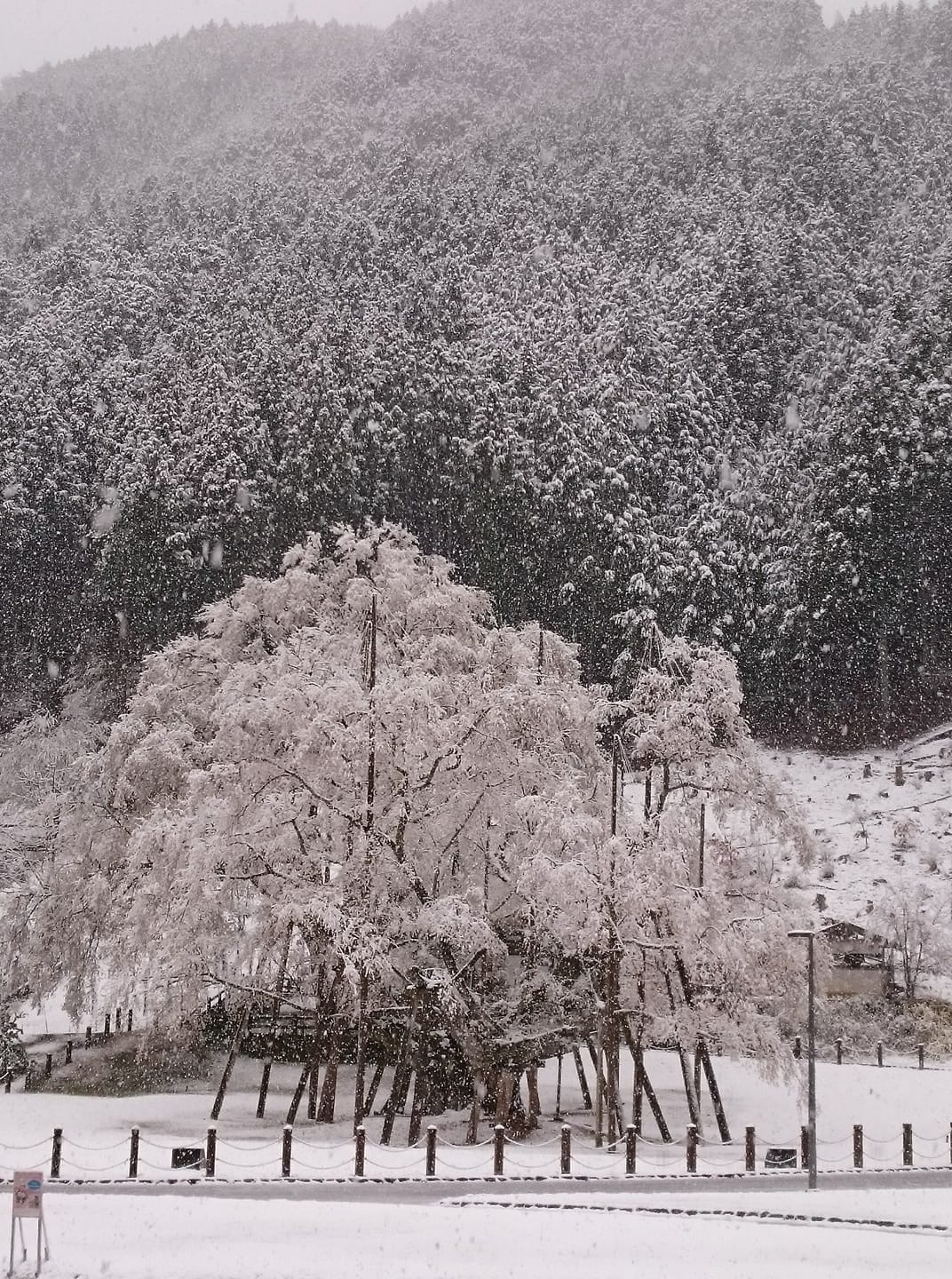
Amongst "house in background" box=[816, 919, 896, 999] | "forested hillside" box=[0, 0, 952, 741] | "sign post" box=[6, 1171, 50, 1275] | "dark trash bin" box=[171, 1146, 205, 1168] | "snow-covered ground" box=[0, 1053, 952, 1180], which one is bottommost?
"snow-covered ground" box=[0, 1053, 952, 1180]

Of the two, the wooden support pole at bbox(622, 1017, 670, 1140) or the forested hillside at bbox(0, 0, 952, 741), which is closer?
the wooden support pole at bbox(622, 1017, 670, 1140)

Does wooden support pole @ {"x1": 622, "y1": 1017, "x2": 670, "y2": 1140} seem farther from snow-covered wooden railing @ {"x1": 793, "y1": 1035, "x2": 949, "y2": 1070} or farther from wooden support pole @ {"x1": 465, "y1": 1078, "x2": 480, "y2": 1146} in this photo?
snow-covered wooden railing @ {"x1": 793, "y1": 1035, "x2": 949, "y2": 1070}

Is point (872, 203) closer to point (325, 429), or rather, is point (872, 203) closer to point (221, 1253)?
point (325, 429)

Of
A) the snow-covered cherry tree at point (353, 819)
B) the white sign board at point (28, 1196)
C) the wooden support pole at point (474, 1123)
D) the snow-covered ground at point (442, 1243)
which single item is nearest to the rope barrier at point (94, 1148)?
the snow-covered cherry tree at point (353, 819)

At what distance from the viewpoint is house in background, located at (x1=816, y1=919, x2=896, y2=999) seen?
3941cm

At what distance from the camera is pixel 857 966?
39.9m

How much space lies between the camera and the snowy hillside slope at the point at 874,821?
4625cm

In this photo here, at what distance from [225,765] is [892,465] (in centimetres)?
4175

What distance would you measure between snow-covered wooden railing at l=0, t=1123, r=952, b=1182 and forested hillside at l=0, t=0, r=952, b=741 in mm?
30188

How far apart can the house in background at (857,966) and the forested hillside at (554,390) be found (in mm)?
14881

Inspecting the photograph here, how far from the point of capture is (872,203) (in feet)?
256

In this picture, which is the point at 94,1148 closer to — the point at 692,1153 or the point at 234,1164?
the point at 234,1164

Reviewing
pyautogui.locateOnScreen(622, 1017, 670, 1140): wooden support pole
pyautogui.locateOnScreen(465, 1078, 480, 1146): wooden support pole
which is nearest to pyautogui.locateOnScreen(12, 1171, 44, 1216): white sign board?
pyautogui.locateOnScreen(465, 1078, 480, 1146): wooden support pole

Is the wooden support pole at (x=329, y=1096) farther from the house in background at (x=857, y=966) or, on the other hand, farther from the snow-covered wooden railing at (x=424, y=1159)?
the house in background at (x=857, y=966)
